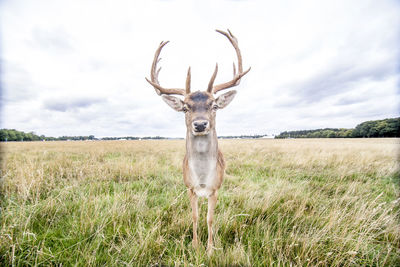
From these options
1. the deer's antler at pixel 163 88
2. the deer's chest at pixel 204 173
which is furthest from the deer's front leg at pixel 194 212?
the deer's antler at pixel 163 88

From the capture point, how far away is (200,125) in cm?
231

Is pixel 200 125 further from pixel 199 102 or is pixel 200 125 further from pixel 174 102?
pixel 174 102

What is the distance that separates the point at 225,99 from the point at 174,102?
90 cm

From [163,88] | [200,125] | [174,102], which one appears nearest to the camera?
[200,125]

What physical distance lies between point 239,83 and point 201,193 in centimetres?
225

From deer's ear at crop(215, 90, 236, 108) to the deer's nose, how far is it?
687 mm

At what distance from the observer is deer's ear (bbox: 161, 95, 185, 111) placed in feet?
9.47

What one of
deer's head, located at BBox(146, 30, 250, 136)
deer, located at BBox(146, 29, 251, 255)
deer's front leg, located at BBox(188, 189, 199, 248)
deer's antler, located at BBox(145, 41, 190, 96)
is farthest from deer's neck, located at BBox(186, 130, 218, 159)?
deer's antler, located at BBox(145, 41, 190, 96)

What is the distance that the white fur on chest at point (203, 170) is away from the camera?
2.74 metres

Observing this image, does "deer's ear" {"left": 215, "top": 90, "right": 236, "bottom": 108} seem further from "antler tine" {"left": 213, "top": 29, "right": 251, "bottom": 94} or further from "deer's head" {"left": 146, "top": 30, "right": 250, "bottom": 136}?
"antler tine" {"left": 213, "top": 29, "right": 251, "bottom": 94}

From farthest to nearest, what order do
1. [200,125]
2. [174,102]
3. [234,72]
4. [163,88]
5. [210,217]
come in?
[234,72] < [163,88] < [174,102] < [210,217] < [200,125]

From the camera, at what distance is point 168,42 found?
353 centimetres

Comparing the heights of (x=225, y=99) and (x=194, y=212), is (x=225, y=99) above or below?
above

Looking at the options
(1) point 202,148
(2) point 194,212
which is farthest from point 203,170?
(2) point 194,212
